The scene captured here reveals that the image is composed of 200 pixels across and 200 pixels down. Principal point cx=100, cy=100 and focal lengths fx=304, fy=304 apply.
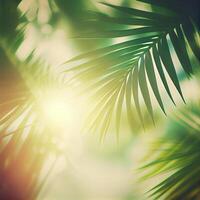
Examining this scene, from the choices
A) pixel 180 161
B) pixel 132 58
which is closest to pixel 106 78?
pixel 132 58

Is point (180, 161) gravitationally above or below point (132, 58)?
below

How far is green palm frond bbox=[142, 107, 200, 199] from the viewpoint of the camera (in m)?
0.96

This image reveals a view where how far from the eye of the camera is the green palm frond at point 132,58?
0.92m

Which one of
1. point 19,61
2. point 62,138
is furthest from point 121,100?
point 19,61

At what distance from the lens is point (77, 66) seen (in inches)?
35.7

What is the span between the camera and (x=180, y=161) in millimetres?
966

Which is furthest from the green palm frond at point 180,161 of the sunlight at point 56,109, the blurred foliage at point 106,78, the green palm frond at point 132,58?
the sunlight at point 56,109

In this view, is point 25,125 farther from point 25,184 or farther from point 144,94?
point 144,94

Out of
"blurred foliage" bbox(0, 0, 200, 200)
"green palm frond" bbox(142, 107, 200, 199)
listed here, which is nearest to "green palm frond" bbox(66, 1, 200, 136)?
"blurred foliage" bbox(0, 0, 200, 200)

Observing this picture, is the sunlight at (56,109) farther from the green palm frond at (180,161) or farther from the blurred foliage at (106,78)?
the green palm frond at (180,161)

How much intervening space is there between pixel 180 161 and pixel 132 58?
36 cm

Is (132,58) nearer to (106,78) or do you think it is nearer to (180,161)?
(106,78)

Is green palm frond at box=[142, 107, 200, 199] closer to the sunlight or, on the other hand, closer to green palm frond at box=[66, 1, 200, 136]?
green palm frond at box=[66, 1, 200, 136]

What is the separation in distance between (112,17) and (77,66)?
0.60 ft
